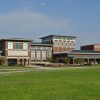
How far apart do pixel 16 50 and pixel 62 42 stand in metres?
39.3

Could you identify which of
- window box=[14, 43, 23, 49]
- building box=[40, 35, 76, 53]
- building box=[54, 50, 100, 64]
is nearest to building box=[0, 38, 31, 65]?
A: window box=[14, 43, 23, 49]

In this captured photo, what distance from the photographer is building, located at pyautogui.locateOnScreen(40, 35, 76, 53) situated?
485 ft

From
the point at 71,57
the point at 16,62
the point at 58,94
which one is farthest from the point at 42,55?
the point at 58,94

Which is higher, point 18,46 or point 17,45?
point 17,45

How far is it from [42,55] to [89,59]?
66.1ft

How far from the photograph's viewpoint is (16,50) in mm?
115250

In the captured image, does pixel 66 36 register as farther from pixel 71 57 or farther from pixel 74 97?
pixel 74 97

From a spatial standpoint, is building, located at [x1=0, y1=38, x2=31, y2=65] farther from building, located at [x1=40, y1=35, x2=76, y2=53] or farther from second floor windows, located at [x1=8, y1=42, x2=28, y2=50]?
building, located at [x1=40, y1=35, x2=76, y2=53]

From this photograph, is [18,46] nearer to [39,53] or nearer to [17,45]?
[17,45]

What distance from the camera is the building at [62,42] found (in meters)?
148

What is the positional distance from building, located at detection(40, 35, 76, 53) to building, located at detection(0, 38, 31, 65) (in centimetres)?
3133

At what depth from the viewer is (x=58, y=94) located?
1672 centimetres

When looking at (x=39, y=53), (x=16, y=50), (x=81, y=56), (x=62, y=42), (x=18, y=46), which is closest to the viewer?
(x=16, y=50)

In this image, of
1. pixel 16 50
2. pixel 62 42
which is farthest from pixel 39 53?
pixel 16 50
